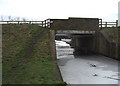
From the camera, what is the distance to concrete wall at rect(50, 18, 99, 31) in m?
26.0

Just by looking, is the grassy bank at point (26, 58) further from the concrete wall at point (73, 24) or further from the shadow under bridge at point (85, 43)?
the shadow under bridge at point (85, 43)

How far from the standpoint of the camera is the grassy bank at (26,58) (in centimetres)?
1066

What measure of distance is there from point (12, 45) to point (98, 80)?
12.0m

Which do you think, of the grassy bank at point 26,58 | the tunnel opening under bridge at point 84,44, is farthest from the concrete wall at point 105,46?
the grassy bank at point 26,58

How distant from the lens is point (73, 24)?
2612 cm

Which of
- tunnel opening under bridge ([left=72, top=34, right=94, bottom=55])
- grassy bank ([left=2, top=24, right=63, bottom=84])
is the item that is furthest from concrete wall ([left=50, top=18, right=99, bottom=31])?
tunnel opening under bridge ([left=72, top=34, right=94, bottom=55])

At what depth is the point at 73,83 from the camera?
12258 mm

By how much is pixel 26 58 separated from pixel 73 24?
12.5 metres

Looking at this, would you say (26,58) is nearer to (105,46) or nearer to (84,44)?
(105,46)

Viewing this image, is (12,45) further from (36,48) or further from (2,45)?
(36,48)

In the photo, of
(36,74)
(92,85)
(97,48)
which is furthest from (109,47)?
(36,74)

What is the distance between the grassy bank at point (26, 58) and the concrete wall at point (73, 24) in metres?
2.07

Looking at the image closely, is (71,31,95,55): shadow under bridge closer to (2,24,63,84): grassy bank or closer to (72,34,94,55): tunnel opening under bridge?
(72,34,94,55): tunnel opening under bridge

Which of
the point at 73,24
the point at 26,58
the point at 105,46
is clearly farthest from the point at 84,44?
the point at 26,58
